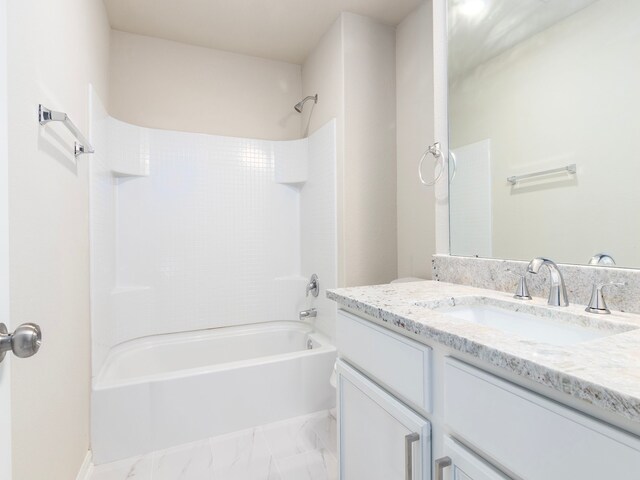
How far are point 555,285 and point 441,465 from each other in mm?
607

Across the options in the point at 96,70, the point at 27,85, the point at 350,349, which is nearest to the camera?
the point at 27,85

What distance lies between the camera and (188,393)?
179 cm

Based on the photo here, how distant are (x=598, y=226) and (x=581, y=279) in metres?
0.17

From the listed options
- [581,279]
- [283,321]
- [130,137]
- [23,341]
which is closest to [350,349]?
[581,279]

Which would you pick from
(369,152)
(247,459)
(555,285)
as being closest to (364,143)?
(369,152)

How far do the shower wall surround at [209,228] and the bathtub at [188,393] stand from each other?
0.16m

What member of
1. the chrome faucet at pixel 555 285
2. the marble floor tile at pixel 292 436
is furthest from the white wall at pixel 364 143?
the chrome faucet at pixel 555 285

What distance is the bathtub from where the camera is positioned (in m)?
1.67

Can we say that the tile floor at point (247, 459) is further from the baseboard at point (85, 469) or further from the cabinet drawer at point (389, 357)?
the cabinet drawer at point (389, 357)

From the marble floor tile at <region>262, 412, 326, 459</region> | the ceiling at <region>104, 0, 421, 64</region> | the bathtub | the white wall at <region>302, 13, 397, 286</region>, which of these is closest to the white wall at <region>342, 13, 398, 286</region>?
the white wall at <region>302, 13, 397, 286</region>

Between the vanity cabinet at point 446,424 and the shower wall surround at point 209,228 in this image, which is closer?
Result: the vanity cabinet at point 446,424

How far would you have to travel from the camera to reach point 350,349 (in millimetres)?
1108

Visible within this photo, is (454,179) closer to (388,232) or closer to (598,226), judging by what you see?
(598,226)

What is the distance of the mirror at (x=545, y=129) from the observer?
940mm
